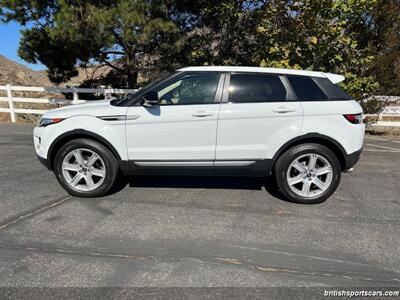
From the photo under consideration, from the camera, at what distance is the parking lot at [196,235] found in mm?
2951

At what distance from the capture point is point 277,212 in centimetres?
435

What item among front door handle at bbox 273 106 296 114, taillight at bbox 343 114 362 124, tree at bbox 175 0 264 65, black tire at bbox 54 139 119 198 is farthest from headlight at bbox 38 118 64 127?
tree at bbox 175 0 264 65

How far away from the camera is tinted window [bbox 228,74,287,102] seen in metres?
4.49

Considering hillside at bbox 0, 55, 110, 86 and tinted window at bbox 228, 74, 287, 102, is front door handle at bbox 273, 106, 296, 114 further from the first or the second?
hillside at bbox 0, 55, 110, 86

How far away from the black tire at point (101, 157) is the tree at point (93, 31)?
22.0ft

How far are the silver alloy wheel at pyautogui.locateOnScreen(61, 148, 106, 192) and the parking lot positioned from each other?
0.72 feet

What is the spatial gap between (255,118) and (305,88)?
793 mm

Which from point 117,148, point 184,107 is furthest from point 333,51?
point 117,148

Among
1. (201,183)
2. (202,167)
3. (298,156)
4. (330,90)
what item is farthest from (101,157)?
Answer: (330,90)

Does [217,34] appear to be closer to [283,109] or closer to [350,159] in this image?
[283,109]

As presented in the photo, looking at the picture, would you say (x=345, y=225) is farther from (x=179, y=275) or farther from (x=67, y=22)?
(x=67, y=22)

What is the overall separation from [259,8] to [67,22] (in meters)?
6.08

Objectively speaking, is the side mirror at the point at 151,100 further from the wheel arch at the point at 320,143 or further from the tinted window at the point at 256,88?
the wheel arch at the point at 320,143

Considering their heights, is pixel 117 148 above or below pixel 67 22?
below
